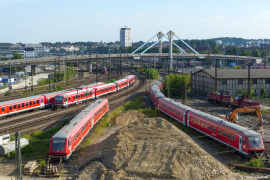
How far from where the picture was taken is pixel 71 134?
2608cm

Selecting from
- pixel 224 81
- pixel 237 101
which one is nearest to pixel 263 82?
pixel 224 81

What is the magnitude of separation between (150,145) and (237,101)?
2548cm

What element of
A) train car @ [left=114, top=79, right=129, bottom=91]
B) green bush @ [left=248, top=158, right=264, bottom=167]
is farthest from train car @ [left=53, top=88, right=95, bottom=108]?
green bush @ [left=248, top=158, right=264, bottom=167]

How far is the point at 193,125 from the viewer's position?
114 ft

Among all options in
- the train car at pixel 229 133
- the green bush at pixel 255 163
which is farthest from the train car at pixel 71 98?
the green bush at pixel 255 163

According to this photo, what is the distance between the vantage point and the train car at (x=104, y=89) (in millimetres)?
56297

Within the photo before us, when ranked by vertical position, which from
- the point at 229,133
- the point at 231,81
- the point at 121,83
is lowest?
the point at 229,133

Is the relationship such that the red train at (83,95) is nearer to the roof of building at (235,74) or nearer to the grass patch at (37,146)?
the grass patch at (37,146)

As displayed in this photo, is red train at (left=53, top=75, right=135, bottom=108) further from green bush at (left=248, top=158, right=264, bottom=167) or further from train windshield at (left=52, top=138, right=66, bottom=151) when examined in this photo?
green bush at (left=248, top=158, right=264, bottom=167)

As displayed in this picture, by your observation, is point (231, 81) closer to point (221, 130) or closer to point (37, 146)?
point (221, 130)

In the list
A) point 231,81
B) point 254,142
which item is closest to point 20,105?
point 254,142

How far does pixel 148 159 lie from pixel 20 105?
81.9 feet

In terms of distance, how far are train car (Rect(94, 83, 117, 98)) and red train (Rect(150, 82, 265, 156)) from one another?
17931mm

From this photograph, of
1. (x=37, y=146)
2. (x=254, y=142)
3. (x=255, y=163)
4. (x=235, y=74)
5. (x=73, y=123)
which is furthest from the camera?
(x=235, y=74)
